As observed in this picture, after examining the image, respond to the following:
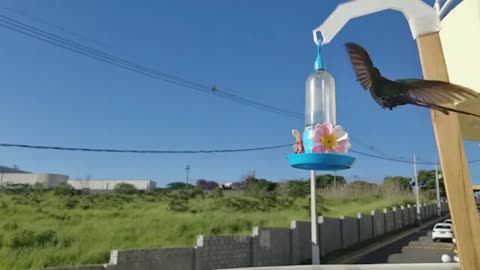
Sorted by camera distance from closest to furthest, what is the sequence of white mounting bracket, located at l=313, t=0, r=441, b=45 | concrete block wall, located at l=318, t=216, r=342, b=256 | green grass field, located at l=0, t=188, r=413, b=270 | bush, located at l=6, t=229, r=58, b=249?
white mounting bracket, located at l=313, t=0, r=441, b=45 < green grass field, located at l=0, t=188, r=413, b=270 < bush, located at l=6, t=229, r=58, b=249 < concrete block wall, located at l=318, t=216, r=342, b=256

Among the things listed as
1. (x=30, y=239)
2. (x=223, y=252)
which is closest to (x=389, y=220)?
(x=223, y=252)

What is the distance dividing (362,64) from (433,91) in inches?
11.4

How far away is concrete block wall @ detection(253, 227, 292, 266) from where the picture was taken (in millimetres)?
12141

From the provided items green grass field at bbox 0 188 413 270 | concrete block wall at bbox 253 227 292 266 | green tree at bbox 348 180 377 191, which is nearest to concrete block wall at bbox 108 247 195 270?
green grass field at bbox 0 188 413 270

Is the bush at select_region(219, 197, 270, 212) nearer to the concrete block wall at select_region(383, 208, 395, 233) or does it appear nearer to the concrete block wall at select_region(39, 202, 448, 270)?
the concrete block wall at select_region(39, 202, 448, 270)

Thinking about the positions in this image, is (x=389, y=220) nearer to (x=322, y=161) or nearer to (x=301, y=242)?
(x=301, y=242)

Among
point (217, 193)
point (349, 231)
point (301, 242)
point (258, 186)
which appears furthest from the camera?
point (258, 186)

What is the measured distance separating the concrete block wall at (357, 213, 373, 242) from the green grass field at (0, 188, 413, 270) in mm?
2451

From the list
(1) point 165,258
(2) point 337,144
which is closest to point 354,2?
(2) point 337,144

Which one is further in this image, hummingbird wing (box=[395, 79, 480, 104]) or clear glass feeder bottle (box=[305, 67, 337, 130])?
clear glass feeder bottle (box=[305, 67, 337, 130])

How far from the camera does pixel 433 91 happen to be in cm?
177

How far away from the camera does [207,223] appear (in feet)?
46.4

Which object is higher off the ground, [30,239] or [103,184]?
[103,184]

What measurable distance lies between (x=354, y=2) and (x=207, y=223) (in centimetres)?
1269
